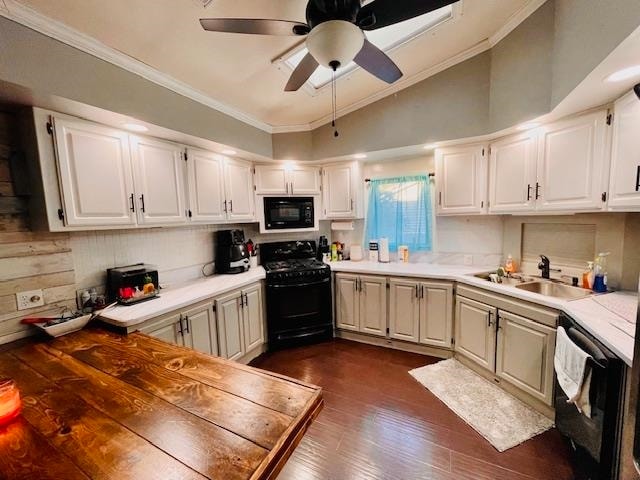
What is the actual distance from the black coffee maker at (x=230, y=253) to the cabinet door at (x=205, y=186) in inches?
11.8

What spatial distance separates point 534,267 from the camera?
254cm

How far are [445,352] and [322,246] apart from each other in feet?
6.42

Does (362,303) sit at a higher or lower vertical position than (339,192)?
lower

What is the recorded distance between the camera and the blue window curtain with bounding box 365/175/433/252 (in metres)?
3.23

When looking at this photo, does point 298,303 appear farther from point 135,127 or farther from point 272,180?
point 135,127

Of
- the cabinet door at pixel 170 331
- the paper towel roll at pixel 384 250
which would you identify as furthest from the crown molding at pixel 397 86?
the cabinet door at pixel 170 331

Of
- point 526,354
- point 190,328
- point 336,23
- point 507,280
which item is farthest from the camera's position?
point 507,280

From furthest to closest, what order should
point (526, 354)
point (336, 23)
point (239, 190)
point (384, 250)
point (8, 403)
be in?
1. point (384, 250)
2. point (239, 190)
3. point (526, 354)
4. point (336, 23)
5. point (8, 403)

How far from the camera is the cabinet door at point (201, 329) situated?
205 centimetres

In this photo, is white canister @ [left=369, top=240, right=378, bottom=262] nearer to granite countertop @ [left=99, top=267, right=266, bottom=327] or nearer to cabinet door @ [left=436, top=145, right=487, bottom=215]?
cabinet door @ [left=436, top=145, right=487, bottom=215]

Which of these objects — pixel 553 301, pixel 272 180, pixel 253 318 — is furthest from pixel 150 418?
pixel 272 180

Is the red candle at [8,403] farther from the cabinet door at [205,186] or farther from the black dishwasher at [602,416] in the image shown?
the black dishwasher at [602,416]

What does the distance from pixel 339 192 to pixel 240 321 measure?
1.99m

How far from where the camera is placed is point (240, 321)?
2586 millimetres
